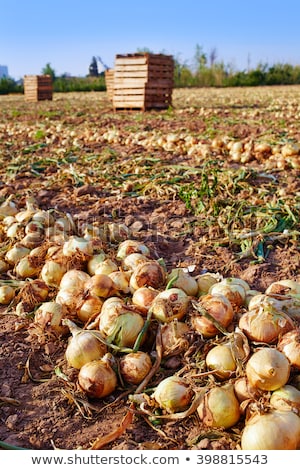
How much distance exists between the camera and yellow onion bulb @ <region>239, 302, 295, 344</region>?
1617 mm

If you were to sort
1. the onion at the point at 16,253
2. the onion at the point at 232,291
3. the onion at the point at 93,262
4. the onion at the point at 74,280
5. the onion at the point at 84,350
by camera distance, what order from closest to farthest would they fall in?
the onion at the point at 84,350, the onion at the point at 232,291, the onion at the point at 74,280, the onion at the point at 93,262, the onion at the point at 16,253

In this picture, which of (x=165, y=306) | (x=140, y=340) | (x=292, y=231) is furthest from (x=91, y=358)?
(x=292, y=231)

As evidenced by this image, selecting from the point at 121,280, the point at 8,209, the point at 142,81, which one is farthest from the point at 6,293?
the point at 142,81

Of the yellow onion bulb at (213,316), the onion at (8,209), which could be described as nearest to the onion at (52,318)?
the yellow onion bulb at (213,316)

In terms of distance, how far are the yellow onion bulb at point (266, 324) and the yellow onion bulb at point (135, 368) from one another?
0.38 meters

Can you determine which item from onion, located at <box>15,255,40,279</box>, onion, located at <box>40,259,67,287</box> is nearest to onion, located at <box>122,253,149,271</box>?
onion, located at <box>40,259,67,287</box>

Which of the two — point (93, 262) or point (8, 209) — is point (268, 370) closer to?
point (93, 262)

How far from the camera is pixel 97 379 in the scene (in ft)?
5.38

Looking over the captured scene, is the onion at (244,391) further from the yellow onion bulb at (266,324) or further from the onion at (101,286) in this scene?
the onion at (101,286)

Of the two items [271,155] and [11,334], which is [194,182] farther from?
[11,334]

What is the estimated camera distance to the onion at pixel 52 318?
2.03 metres

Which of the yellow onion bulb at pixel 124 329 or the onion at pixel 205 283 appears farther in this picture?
the onion at pixel 205 283

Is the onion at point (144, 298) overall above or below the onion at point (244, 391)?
above

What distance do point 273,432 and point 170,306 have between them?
2.18ft
